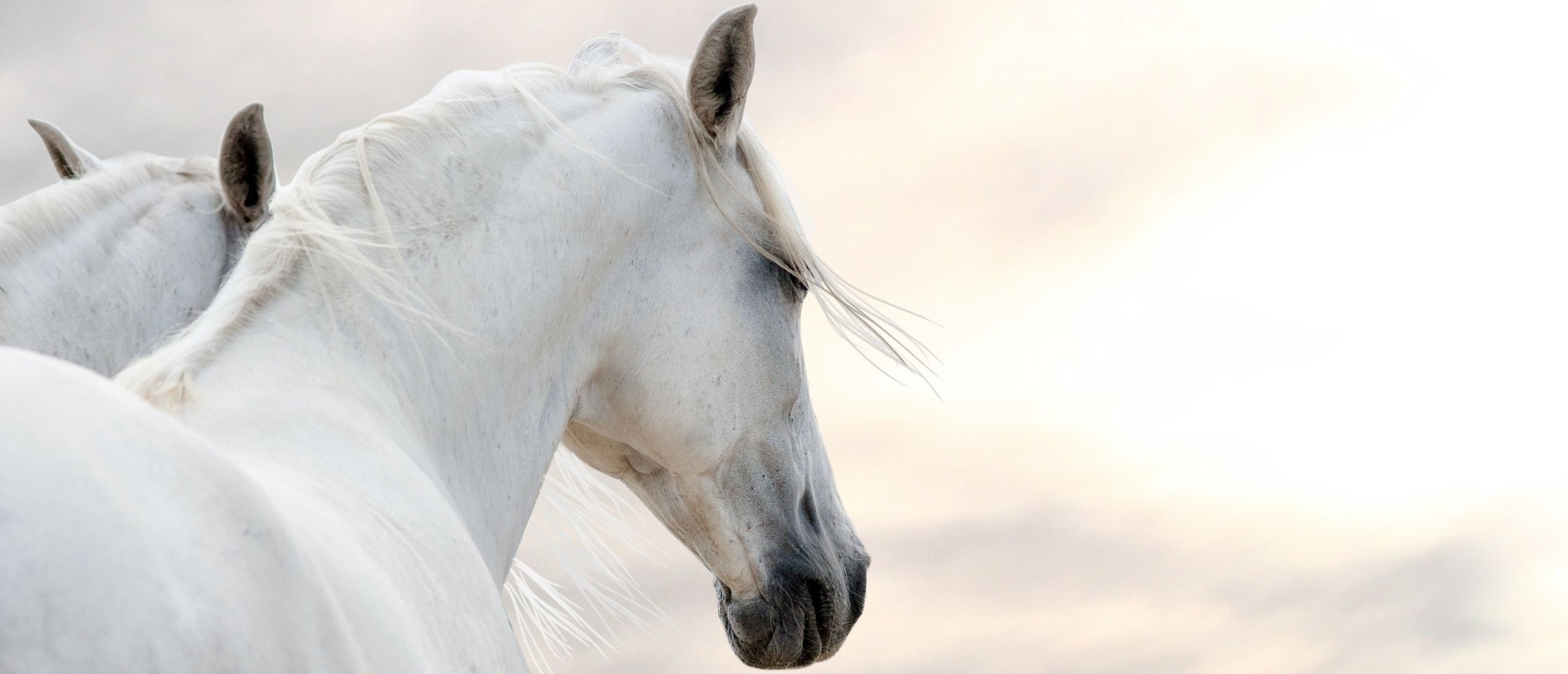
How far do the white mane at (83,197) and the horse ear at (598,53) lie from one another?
1.32 meters

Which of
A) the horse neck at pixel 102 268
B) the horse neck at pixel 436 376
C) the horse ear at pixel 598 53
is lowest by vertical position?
the horse neck at pixel 102 268

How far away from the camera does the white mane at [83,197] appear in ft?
11.0

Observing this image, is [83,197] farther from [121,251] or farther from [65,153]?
[65,153]

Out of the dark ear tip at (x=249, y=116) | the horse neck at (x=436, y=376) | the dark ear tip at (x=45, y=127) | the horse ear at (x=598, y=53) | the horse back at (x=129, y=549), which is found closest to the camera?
the horse back at (x=129, y=549)

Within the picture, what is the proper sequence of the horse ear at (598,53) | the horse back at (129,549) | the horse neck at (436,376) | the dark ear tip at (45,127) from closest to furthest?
the horse back at (129,549)
the horse neck at (436,376)
the horse ear at (598,53)
the dark ear tip at (45,127)

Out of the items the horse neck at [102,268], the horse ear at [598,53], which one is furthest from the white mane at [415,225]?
the horse neck at [102,268]

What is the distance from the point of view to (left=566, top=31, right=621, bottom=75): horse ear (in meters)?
2.95

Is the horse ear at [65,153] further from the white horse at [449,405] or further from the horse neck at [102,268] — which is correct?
the white horse at [449,405]

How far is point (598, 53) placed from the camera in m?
3.02

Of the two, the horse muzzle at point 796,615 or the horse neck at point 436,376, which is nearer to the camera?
the horse neck at point 436,376

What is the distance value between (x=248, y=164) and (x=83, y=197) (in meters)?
0.55

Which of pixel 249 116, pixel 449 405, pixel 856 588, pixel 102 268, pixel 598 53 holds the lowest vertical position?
pixel 102 268

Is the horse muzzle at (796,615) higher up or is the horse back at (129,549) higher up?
the horse muzzle at (796,615)

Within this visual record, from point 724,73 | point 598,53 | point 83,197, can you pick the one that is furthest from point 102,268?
point 724,73
